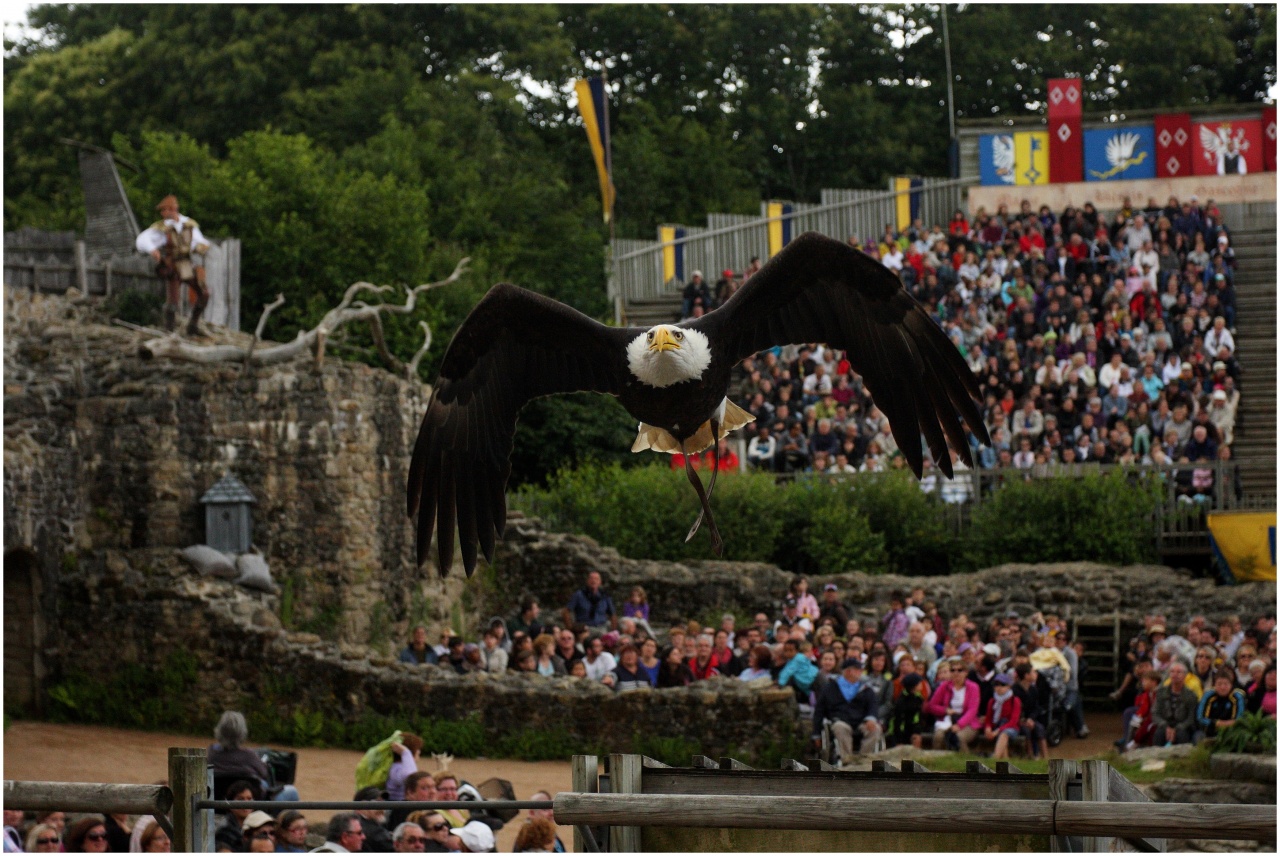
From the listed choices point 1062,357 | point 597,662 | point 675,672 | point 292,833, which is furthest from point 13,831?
point 1062,357

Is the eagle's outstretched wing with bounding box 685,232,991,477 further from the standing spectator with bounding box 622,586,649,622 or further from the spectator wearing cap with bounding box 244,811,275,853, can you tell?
the standing spectator with bounding box 622,586,649,622

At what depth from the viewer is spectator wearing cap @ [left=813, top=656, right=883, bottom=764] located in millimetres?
15219

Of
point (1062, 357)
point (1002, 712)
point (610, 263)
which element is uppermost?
point (610, 263)

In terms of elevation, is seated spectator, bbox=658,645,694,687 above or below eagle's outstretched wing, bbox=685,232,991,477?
below

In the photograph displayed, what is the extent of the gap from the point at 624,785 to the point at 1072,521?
16.3 metres

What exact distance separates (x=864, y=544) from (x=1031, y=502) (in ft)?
6.49

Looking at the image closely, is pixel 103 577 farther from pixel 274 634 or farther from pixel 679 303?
pixel 679 303

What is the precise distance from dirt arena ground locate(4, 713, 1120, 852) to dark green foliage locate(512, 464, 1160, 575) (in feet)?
13.9

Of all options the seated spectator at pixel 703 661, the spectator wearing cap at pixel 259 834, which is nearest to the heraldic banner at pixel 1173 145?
the seated spectator at pixel 703 661

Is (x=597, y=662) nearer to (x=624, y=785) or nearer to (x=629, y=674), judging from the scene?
(x=629, y=674)

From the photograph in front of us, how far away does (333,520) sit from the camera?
62.3 ft

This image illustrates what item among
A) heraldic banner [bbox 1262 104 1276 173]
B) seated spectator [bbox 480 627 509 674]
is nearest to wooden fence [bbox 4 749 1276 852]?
seated spectator [bbox 480 627 509 674]

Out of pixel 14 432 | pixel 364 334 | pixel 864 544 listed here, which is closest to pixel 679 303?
pixel 364 334

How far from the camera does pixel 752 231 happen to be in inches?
1241
